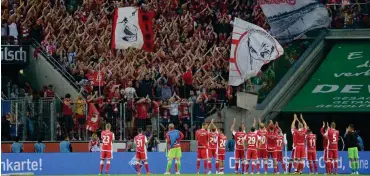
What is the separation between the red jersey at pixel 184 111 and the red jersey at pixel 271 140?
5.42m

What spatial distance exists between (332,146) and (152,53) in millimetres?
11071

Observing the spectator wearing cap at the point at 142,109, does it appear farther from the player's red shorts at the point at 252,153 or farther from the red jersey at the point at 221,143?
the player's red shorts at the point at 252,153

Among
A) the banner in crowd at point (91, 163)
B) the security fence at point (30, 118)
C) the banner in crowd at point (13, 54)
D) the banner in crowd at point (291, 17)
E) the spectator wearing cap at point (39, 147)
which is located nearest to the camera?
the banner in crowd at point (91, 163)

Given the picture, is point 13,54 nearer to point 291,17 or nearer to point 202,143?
point 202,143

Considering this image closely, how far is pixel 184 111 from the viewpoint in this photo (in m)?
39.0

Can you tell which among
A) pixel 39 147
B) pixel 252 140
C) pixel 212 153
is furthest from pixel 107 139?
pixel 252 140

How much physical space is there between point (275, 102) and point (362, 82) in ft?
13.3

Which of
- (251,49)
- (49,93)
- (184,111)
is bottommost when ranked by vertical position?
(184,111)

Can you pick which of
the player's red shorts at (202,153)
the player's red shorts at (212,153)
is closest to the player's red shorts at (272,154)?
the player's red shorts at (212,153)

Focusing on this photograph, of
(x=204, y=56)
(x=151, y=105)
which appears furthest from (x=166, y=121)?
(x=204, y=56)

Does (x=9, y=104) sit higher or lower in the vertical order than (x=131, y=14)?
lower

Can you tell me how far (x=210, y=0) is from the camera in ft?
151

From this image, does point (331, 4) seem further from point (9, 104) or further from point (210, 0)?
point (9, 104)

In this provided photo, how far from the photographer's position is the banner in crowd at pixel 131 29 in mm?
39031
